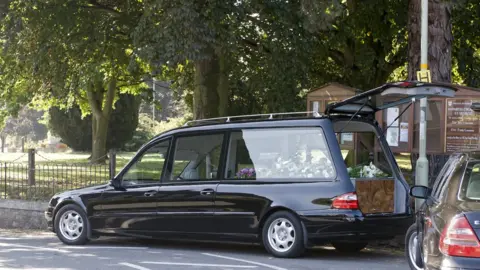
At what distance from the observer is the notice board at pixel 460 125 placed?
15.4m

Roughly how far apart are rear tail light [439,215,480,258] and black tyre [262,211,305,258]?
4.65m

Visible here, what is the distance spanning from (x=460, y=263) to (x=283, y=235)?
5.04 meters

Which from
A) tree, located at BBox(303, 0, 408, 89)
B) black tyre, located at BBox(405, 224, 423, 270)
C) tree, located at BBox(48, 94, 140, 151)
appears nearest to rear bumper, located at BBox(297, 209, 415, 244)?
black tyre, located at BBox(405, 224, 423, 270)

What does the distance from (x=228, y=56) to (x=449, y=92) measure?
11736mm

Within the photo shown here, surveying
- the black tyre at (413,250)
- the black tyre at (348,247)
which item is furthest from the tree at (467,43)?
the black tyre at (413,250)

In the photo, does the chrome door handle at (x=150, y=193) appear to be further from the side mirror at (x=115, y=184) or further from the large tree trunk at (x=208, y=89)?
the large tree trunk at (x=208, y=89)

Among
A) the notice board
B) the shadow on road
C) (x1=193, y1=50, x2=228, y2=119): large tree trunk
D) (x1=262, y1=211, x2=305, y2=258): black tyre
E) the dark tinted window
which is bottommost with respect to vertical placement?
the shadow on road

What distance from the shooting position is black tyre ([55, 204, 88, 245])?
43.0 feet

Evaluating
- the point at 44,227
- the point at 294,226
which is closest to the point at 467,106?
the point at 294,226

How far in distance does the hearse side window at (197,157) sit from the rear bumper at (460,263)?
592cm

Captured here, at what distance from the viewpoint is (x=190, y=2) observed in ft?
58.1

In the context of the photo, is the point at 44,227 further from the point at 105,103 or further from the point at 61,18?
the point at 105,103

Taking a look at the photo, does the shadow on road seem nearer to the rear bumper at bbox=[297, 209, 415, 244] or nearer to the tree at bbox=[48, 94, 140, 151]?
the rear bumper at bbox=[297, 209, 415, 244]

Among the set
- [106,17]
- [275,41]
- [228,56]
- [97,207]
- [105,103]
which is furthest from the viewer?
[105,103]
